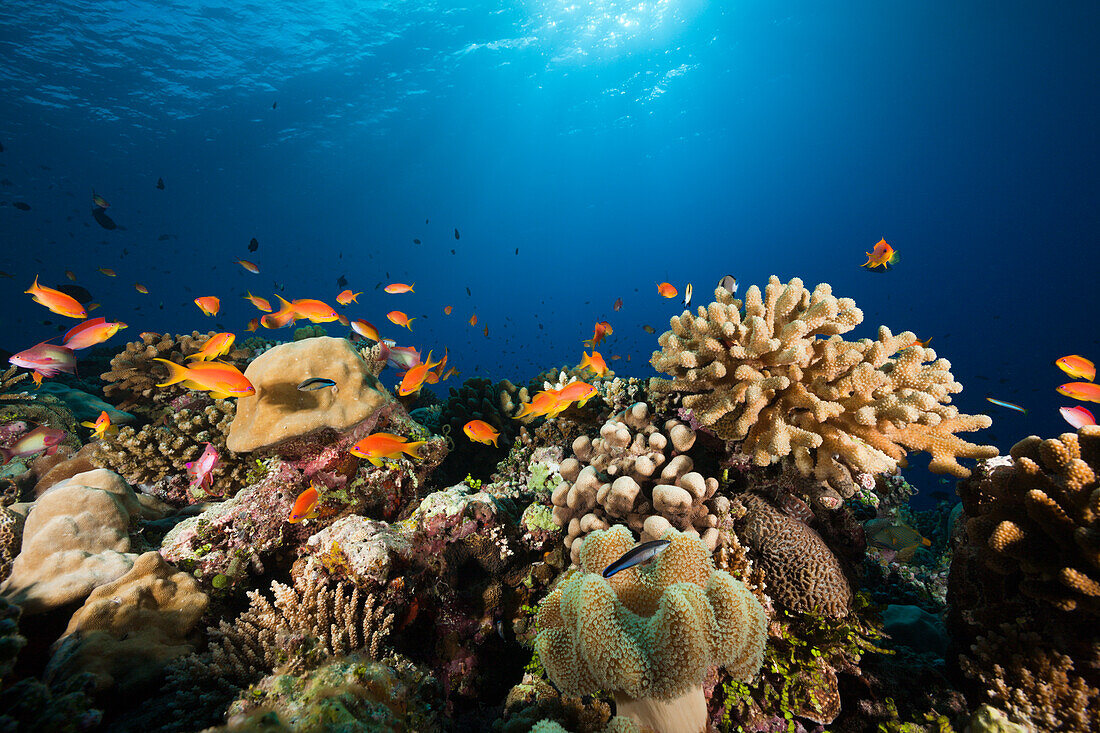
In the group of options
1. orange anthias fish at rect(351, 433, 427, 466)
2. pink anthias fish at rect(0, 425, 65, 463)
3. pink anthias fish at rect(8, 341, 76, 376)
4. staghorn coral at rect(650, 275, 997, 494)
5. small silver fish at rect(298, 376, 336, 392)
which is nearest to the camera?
staghorn coral at rect(650, 275, 997, 494)

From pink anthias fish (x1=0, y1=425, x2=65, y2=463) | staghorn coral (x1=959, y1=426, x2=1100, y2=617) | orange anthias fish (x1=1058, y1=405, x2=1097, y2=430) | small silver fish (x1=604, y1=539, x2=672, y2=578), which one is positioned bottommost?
pink anthias fish (x1=0, y1=425, x2=65, y2=463)

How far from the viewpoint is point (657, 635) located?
1730mm

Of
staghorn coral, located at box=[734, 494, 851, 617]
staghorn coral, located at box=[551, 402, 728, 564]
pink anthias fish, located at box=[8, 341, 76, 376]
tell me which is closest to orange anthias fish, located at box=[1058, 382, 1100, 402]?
staghorn coral, located at box=[734, 494, 851, 617]

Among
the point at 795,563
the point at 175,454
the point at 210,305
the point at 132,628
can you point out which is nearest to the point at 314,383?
the point at 132,628

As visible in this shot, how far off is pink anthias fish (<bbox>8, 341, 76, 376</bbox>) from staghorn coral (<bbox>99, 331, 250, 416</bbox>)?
69.1 inches

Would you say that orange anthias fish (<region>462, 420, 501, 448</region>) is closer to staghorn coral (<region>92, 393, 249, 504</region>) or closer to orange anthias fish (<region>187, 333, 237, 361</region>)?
orange anthias fish (<region>187, 333, 237, 361</region>)

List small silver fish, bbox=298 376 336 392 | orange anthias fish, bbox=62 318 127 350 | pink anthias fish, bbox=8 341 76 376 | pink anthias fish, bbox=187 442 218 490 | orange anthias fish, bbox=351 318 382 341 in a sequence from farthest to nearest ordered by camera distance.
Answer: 1. orange anthias fish, bbox=351 318 382 341
2. pink anthias fish, bbox=8 341 76 376
3. orange anthias fish, bbox=62 318 127 350
4. pink anthias fish, bbox=187 442 218 490
5. small silver fish, bbox=298 376 336 392

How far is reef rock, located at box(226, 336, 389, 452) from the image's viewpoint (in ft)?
12.0

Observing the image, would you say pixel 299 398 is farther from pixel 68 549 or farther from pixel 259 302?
pixel 259 302

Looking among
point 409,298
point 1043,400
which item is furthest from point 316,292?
point 1043,400

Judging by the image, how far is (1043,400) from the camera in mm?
52062

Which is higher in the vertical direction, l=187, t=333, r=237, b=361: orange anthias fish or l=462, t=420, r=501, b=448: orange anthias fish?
l=462, t=420, r=501, b=448: orange anthias fish

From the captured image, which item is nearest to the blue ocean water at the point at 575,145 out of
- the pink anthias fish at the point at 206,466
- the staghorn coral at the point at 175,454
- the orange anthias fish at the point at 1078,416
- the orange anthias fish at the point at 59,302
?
the orange anthias fish at the point at 1078,416

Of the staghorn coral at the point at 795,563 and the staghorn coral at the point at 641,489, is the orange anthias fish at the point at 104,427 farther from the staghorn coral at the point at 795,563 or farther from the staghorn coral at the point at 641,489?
the staghorn coral at the point at 795,563
